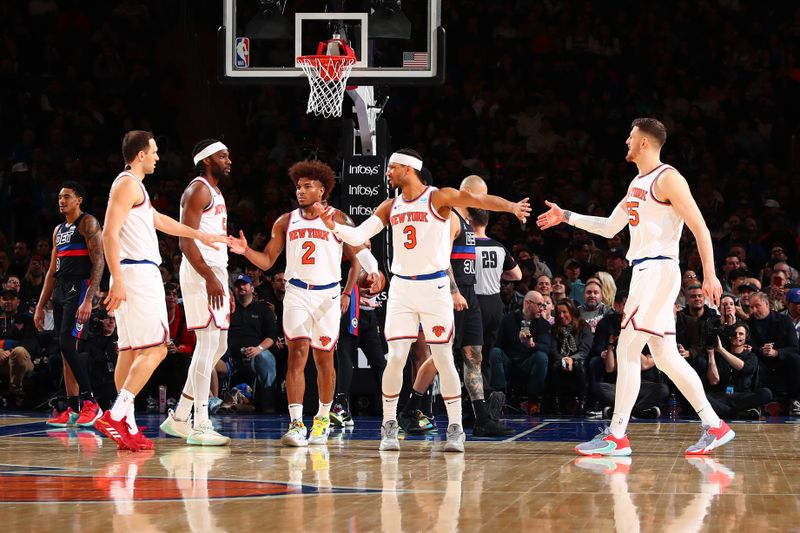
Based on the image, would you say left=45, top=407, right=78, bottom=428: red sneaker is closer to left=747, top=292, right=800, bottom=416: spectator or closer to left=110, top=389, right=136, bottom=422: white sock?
left=110, top=389, right=136, bottom=422: white sock

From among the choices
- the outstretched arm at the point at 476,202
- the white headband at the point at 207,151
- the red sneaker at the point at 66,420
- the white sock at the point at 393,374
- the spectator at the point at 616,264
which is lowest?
the red sneaker at the point at 66,420

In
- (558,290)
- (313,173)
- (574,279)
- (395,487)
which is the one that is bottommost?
(395,487)

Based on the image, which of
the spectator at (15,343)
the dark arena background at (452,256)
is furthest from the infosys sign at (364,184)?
the spectator at (15,343)

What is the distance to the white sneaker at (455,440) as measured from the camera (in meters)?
8.30

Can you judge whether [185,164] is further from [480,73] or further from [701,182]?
[701,182]

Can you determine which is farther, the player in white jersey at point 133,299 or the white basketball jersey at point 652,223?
the player in white jersey at point 133,299

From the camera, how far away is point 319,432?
9.12 meters

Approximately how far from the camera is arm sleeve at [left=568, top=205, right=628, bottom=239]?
8383 millimetres

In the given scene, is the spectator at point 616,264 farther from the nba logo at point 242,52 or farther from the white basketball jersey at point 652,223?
the white basketball jersey at point 652,223

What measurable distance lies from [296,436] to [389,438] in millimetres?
804

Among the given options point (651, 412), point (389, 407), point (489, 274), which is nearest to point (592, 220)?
point (389, 407)

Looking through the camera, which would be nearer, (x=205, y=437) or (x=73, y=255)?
(x=205, y=437)

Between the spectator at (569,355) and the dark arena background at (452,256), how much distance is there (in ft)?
0.09

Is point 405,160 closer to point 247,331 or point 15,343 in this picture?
point 247,331
